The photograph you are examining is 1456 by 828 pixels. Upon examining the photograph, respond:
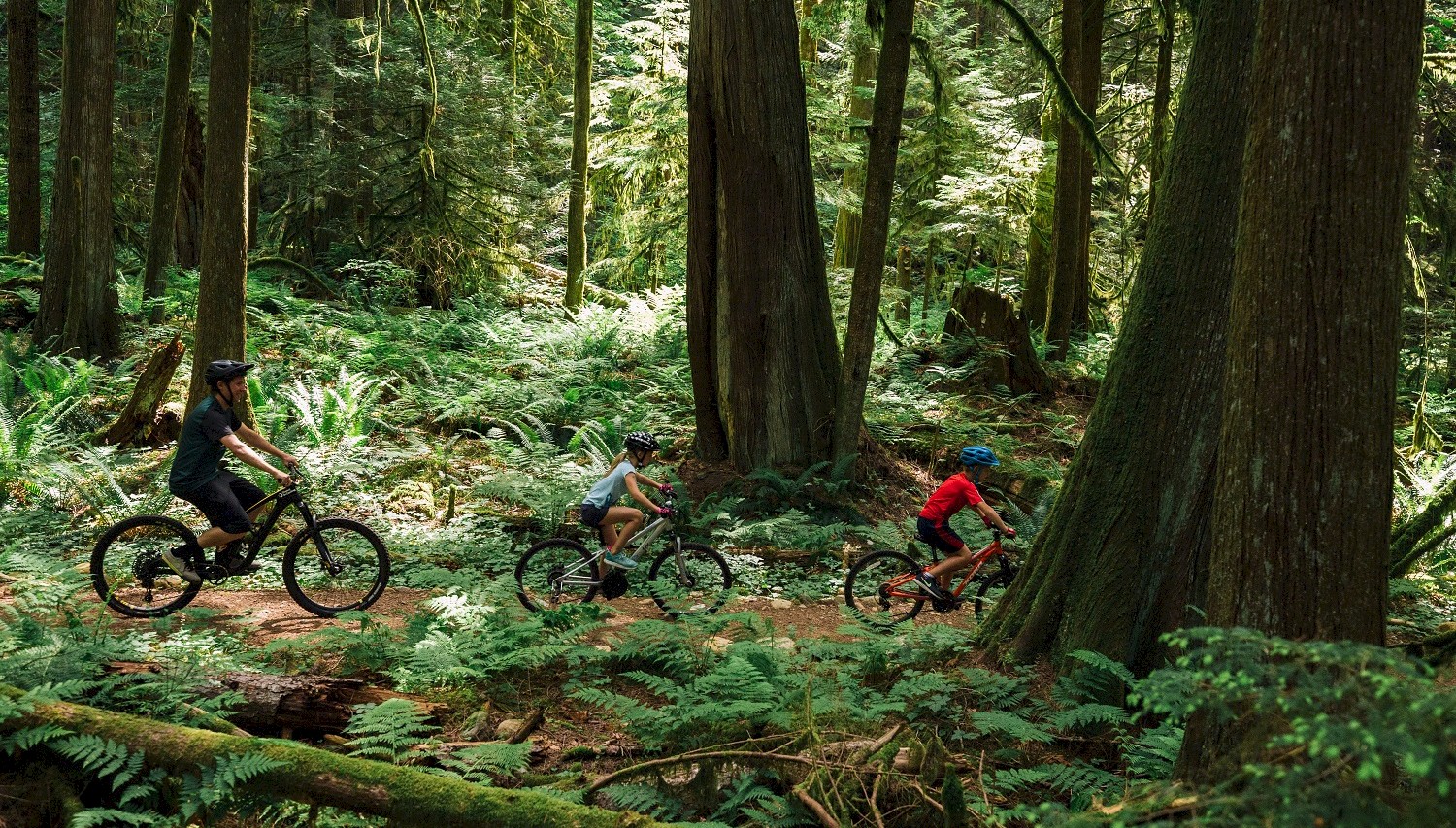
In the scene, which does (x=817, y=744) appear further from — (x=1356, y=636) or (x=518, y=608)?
(x=518, y=608)

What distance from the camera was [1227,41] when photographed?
492cm

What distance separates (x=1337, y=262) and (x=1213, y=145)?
225 cm

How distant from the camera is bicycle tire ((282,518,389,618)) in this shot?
23.2 ft

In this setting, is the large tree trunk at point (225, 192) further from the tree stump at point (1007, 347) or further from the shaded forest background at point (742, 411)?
the tree stump at point (1007, 347)

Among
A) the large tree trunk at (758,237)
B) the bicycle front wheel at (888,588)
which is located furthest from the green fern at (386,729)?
the large tree trunk at (758,237)

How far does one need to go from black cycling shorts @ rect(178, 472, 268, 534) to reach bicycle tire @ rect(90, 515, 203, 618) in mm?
201

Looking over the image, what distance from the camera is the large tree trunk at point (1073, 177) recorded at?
538 inches

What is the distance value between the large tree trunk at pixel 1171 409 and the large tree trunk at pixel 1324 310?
179 centimetres

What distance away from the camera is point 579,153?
705 inches

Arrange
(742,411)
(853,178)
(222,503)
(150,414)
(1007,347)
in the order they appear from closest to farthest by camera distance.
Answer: (222,503)
(742,411)
(150,414)
(1007,347)
(853,178)

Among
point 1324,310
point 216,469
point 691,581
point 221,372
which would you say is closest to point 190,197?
point 216,469

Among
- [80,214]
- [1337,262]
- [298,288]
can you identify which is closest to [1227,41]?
[1337,262]

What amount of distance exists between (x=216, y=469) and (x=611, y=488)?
9.63ft

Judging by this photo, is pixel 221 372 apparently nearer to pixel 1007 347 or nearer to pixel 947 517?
pixel 947 517
